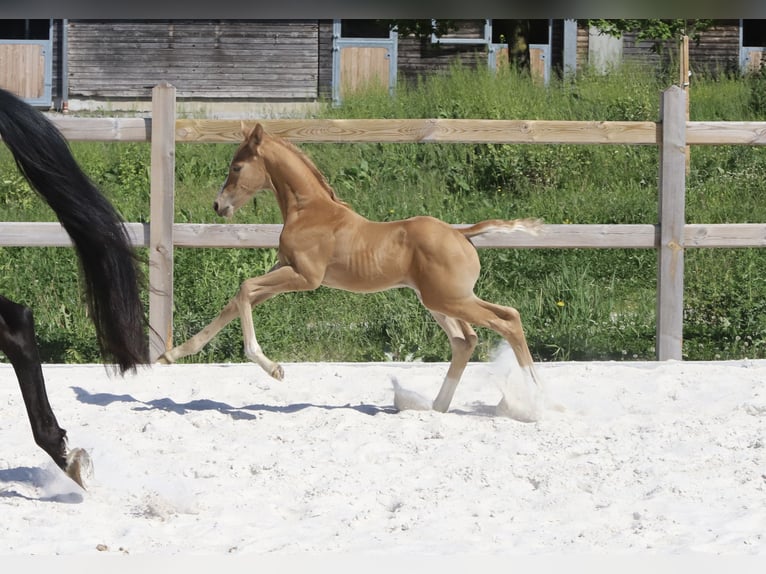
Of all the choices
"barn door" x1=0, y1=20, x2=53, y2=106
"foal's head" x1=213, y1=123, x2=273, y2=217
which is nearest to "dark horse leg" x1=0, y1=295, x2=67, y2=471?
"foal's head" x1=213, y1=123, x2=273, y2=217

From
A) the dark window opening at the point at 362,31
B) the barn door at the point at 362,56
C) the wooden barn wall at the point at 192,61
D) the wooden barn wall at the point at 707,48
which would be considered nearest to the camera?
the wooden barn wall at the point at 707,48

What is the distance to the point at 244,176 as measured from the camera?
4.99 meters

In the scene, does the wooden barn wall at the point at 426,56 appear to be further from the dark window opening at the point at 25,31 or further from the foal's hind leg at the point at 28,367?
the foal's hind leg at the point at 28,367

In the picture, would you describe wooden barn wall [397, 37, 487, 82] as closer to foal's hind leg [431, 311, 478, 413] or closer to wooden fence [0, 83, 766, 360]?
wooden fence [0, 83, 766, 360]

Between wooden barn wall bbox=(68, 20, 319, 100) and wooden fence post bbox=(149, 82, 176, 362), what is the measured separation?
15.3 metres

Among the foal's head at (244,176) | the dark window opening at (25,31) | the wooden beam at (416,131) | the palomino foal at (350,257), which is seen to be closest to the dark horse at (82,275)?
the palomino foal at (350,257)

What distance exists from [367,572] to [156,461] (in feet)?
9.21

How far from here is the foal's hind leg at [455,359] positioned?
15.9 feet

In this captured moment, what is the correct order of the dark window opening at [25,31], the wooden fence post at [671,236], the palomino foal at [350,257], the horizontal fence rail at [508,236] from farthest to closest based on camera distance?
the dark window opening at [25,31] → the wooden fence post at [671,236] → the horizontal fence rail at [508,236] → the palomino foal at [350,257]

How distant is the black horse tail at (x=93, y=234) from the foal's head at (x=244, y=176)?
1627 mm

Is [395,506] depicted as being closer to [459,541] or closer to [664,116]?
[459,541]

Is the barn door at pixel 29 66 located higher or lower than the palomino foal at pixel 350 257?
higher

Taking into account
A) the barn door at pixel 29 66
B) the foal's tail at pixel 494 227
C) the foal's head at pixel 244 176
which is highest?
the barn door at pixel 29 66

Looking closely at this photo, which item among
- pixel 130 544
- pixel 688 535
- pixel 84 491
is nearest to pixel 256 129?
pixel 84 491
